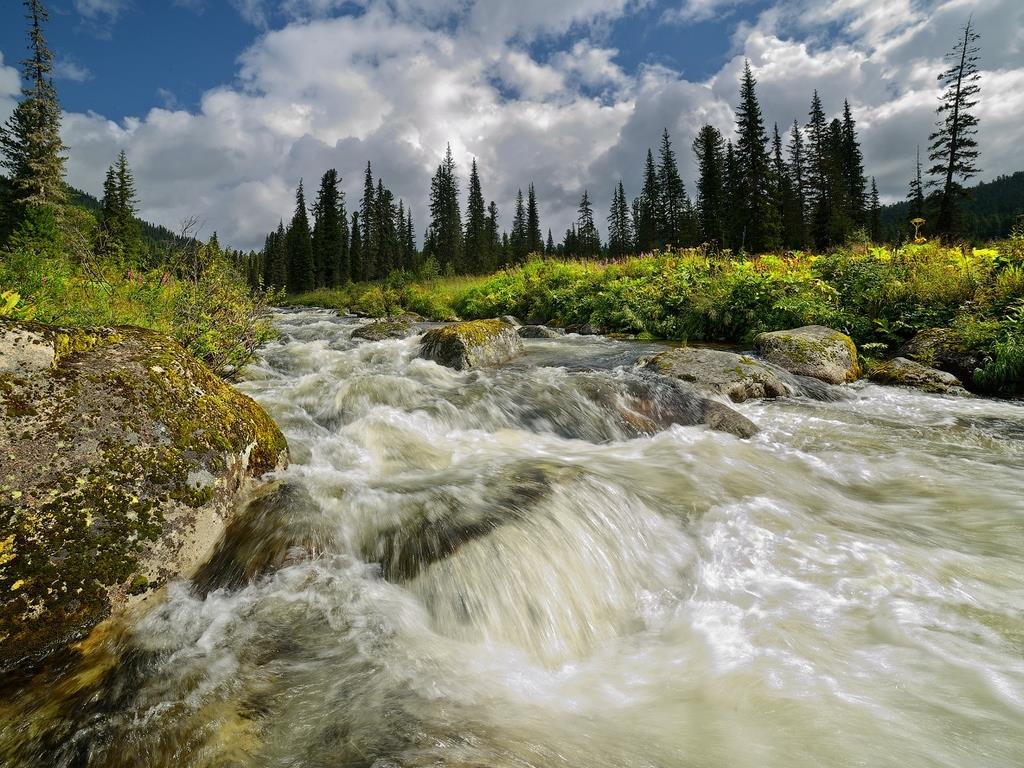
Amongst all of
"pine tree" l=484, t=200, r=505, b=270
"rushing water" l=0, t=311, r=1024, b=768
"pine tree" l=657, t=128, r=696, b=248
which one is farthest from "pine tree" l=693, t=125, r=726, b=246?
"rushing water" l=0, t=311, r=1024, b=768

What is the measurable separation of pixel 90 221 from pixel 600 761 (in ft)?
150

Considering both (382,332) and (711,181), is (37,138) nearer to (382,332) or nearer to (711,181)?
(382,332)

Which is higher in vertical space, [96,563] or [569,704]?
[96,563]

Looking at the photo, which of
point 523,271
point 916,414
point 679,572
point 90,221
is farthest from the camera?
point 90,221

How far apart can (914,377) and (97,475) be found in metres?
10.1

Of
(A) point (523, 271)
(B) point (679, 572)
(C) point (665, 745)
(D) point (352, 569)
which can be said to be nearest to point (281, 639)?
(D) point (352, 569)

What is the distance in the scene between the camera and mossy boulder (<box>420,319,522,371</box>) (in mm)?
9039

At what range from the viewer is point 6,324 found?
102 inches

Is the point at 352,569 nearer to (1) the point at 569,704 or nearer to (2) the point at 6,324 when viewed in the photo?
(1) the point at 569,704

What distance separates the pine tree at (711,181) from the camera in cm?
4519

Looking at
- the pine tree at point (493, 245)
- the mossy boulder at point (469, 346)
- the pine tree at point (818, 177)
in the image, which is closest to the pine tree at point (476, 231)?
the pine tree at point (493, 245)

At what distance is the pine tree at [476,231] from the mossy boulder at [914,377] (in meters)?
53.7

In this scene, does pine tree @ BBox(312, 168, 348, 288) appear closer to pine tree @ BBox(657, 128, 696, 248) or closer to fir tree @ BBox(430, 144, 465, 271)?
fir tree @ BBox(430, 144, 465, 271)

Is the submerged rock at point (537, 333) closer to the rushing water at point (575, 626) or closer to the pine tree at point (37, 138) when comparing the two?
the rushing water at point (575, 626)
